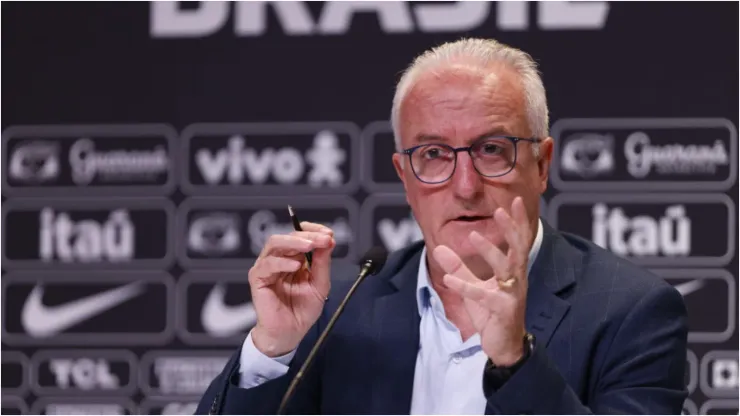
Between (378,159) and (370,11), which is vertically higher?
(370,11)

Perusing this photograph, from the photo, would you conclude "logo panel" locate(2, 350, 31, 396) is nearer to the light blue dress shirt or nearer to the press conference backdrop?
the press conference backdrop

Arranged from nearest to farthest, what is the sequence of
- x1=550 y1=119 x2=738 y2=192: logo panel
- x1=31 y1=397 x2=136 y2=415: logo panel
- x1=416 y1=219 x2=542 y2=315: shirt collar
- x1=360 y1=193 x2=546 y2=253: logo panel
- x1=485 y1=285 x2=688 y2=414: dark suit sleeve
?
x1=485 y1=285 x2=688 y2=414: dark suit sleeve < x1=416 y1=219 x2=542 y2=315: shirt collar < x1=550 y1=119 x2=738 y2=192: logo panel < x1=360 y1=193 x2=546 y2=253: logo panel < x1=31 y1=397 x2=136 y2=415: logo panel

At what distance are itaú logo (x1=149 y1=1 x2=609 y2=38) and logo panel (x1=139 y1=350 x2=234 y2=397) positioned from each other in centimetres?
120

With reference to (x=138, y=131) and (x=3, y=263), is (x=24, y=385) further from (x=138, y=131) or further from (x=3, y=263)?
(x=138, y=131)

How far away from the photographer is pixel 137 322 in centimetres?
379

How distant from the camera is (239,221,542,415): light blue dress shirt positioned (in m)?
2.05

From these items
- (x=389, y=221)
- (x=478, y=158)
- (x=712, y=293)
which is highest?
(x=478, y=158)

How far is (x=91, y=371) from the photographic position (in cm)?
378

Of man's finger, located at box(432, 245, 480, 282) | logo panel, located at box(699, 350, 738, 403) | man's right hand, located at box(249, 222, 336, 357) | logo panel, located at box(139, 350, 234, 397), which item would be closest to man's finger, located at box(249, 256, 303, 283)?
man's right hand, located at box(249, 222, 336, 357)

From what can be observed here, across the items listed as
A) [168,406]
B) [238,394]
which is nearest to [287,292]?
[238,394]

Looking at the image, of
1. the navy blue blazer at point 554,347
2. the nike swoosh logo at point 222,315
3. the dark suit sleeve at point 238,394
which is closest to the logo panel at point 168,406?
the nike swoosh logo at point 222,315

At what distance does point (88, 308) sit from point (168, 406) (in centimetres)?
48

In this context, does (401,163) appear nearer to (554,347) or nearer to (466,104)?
(466,104)

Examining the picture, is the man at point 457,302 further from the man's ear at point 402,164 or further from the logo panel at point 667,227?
the logo panel at point 667,227
